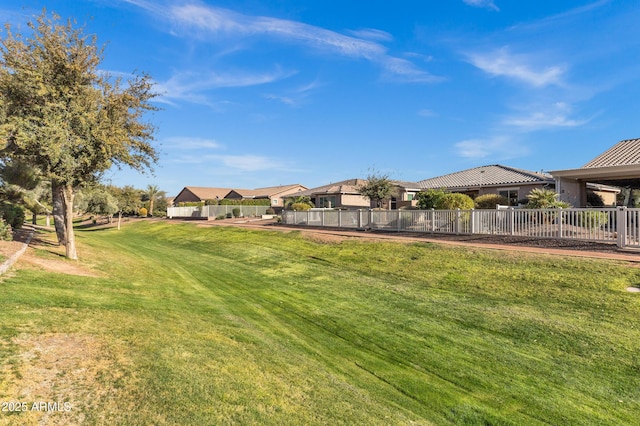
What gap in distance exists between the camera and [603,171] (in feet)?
70.0

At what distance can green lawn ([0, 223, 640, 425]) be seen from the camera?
14.9 feet

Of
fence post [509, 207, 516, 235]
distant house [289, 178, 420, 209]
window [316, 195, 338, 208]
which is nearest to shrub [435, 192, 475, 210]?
fence post [509, 207, 516, 235]

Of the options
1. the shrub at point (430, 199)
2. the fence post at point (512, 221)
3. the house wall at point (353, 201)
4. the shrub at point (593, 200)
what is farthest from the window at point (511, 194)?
the house wall at point (353, 201)

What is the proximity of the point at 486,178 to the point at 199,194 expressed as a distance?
62097mm

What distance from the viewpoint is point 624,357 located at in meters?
6.51

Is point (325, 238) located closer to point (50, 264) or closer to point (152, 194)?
point (50, 264)

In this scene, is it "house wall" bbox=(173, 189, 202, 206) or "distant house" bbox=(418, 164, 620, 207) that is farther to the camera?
"house wall" bbox=(173, 189, 202, 206)

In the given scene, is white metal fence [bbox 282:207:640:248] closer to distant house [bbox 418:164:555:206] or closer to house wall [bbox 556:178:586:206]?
house wall [bbox 556:178:586:206]

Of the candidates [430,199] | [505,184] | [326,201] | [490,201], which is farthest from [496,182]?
[326,201]

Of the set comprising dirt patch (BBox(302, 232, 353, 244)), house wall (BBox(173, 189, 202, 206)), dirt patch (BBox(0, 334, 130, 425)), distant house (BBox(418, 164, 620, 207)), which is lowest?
dirt patch (BBox(0, 334, 130, 425))

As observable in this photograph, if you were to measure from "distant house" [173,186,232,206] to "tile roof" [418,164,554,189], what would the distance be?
2107 inches

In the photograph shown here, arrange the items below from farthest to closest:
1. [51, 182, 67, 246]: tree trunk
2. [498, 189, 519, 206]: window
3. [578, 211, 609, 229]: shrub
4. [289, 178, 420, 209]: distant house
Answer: [289, 178, 420, 209]: distant house → [498, 189, 519, 206]: window → [51, 182, 67, 246]: tree trunk → [578, 211, 609, 229]: shrub

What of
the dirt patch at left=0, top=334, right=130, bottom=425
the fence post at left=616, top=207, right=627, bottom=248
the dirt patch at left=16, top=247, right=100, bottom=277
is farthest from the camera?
the fence post at left=616, top=207, right=627, bottom=248

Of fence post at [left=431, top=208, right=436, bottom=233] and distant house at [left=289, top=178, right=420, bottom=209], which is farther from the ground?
distant house at [left=289, top=178, right=420, bottom=209]
